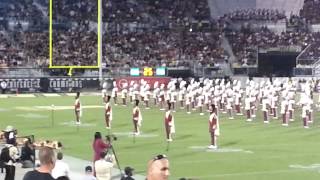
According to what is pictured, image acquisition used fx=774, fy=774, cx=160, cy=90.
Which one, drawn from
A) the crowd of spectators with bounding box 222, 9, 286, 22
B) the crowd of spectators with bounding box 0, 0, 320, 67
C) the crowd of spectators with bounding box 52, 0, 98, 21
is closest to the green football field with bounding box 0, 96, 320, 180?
the crowd of spectators with bounding box 0, 0, 320, 67

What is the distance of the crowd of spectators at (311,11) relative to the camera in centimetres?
5222

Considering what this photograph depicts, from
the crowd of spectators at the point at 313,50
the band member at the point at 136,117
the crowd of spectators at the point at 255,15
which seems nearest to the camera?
the band member at the point at 136,117

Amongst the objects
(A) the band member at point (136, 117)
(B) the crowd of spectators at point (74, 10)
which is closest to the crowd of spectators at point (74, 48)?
(B) the crowd of spectators at point (74, 10)

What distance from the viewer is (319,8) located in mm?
52562

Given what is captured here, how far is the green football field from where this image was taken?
14430 mm

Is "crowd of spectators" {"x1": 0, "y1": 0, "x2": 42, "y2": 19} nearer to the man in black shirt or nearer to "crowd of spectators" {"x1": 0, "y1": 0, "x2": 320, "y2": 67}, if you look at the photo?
"crowd of spectators" {"x1": 0, "y1": 0, "x2": 320, "y2": 67}

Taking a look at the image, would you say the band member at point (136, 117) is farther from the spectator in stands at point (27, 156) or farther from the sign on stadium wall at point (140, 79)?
the sign on stadium wall at point (140, 79)

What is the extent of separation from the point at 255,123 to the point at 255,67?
21781mm

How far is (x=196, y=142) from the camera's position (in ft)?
62.8

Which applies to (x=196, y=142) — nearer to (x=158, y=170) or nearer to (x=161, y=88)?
(x=161, y=88)

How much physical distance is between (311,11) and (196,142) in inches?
1388

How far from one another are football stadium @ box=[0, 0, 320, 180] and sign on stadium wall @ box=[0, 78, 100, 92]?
57 mm

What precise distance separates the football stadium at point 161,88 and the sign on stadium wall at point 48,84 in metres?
0.06

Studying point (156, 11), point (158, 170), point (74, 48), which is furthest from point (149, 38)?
point (158, 170)
